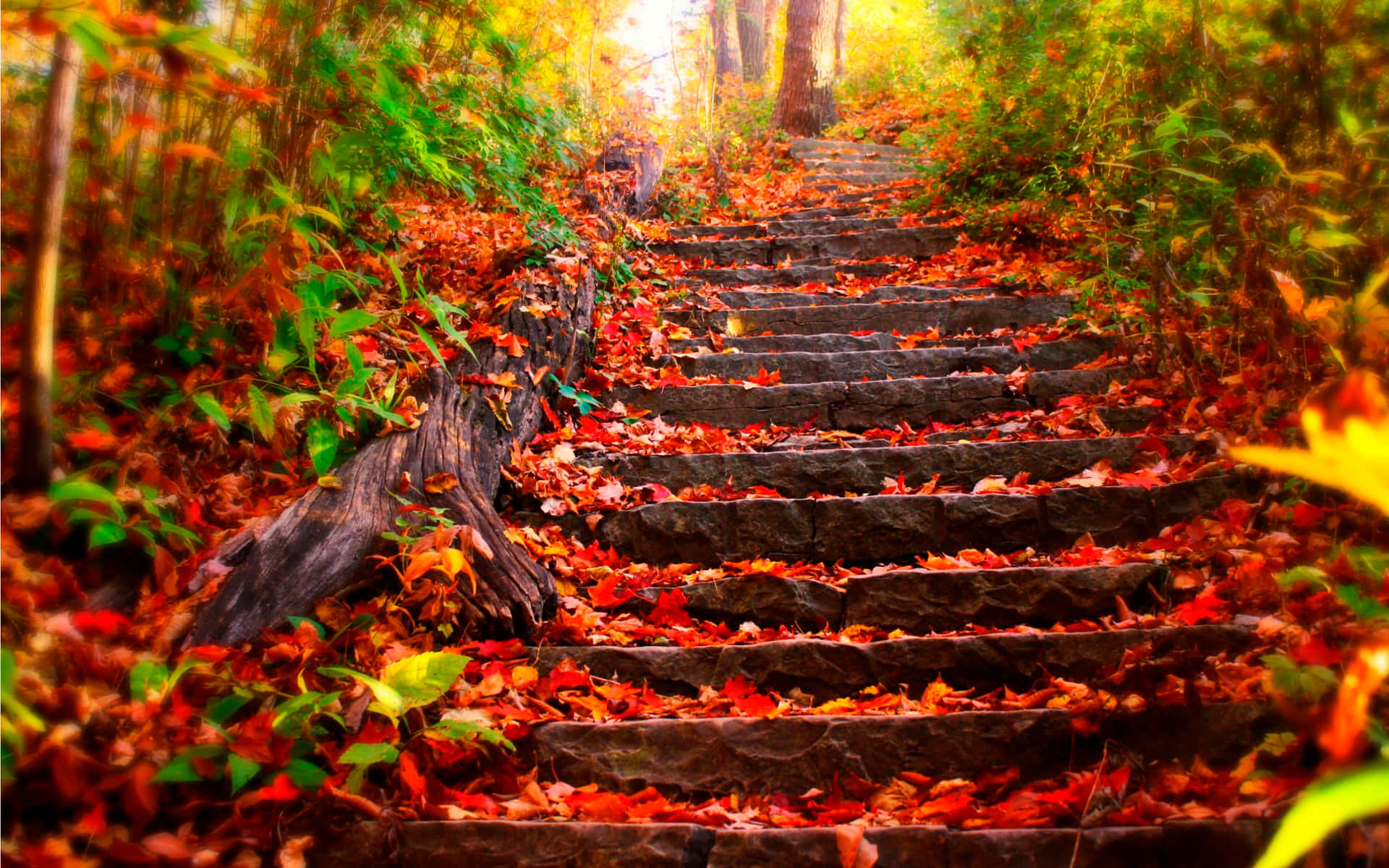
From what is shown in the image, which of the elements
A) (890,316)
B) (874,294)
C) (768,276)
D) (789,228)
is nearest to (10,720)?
(890,316)

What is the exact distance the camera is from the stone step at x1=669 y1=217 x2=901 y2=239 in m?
6.51

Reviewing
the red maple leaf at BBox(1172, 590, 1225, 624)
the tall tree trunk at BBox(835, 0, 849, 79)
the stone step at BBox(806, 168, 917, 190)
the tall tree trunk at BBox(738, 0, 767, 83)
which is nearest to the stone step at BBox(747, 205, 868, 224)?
the stone step at BBox(806, 168, 917, 190)

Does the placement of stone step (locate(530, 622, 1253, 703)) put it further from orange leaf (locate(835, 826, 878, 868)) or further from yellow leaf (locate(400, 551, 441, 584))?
orange leaf (locate(835, 826, 878, 868))

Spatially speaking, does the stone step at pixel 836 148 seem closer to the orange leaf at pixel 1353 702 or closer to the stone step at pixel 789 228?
the stone step at pixel 789 228

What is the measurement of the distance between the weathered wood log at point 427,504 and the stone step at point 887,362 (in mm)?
1251

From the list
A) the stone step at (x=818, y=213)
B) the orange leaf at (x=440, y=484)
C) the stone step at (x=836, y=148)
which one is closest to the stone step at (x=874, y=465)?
the orange leaf at (x=440, y=484)

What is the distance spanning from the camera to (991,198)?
5934mm

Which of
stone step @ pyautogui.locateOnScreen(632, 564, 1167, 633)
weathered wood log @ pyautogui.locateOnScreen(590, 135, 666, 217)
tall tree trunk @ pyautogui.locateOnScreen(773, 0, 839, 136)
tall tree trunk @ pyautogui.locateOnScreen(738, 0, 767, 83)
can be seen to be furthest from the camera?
tall tree trunk @ pyautogui.locateOnScreen(738, 0, 767, 83)

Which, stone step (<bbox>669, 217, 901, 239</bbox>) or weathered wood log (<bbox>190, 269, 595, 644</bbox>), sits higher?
stone step (<bbox>669, 217, 901, 239</bbox>)

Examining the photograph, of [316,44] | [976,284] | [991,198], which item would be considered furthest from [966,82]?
[316,44]

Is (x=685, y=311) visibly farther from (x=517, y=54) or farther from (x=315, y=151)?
(x=315, y=151)

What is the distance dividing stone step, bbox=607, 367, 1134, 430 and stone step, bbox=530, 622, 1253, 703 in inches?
67.3

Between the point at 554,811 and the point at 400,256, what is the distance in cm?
233

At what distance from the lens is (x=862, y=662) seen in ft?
7.40
